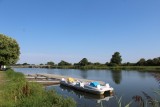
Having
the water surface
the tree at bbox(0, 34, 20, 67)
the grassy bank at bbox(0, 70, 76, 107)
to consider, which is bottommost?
the water surface

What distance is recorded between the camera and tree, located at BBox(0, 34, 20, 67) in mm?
45906

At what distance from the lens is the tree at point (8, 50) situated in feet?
151

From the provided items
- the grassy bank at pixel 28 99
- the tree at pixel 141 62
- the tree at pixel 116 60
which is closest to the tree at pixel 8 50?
the grassy bank at pixel 28 99

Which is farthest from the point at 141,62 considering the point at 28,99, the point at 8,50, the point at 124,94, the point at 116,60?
the point at 28,99

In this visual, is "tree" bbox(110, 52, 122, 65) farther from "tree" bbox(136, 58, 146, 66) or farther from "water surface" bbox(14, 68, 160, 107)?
"water surface" bbox(14, 68, 160, 107)

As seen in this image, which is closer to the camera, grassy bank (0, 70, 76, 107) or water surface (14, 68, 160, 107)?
water surface (14, 68, 160, 107)

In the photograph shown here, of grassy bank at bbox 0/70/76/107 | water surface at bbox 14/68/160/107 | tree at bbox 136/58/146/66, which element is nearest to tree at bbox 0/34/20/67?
water surface at bbox 14/68/160/107

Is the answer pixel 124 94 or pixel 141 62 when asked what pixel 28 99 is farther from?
pixel 141 62

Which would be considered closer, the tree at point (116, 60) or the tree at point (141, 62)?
the tree at point (141, 62)

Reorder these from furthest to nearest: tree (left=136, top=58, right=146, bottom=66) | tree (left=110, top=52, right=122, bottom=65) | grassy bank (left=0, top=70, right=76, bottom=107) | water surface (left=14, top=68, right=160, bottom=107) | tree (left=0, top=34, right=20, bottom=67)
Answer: tree (left=110, top=52, right=122, bottom=65)
tree (left=136, top=58, right=146, bottom=66)
tree (left=0, top=34, right=20, bottom=67)
grassy bank (left=0, top=70, right=76, bottom=107)
water surface (left=14, top=68, right=160, bottom=107)

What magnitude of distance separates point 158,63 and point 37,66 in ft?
342

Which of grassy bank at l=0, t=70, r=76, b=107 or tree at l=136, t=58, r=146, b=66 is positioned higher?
tree at l=136, t=58, r=146, b=66

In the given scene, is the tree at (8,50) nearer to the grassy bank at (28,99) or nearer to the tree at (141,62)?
the grassy bank at (28,99)

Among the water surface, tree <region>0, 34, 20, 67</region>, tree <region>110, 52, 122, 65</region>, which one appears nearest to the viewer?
the water surface
